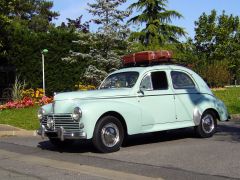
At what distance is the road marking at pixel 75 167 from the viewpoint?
8.01m

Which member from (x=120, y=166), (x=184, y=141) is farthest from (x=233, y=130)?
(x=120, y=166)

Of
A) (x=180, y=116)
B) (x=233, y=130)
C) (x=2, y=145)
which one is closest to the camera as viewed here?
(x=180, y=116)

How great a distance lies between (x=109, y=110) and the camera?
1030 centimetres

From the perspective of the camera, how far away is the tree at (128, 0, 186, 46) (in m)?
31.7

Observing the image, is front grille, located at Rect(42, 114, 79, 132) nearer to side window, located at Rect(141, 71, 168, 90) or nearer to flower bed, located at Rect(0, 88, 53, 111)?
side window, located at Rect(141, 71, 168, 90)

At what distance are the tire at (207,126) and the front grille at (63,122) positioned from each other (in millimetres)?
3241

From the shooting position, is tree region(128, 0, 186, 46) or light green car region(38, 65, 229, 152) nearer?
light green car region(38, 65, 229, 152)

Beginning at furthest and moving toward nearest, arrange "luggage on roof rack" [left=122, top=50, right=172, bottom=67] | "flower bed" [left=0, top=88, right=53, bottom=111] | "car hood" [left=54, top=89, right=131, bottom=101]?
"flower bed" [left=0, top=88, right=53, bottom=111]
"luggage on roof rack" [left=122, top=50, right=172, bottom=67]
"car hood" [left=54, top=89, right=131, bottom=101]

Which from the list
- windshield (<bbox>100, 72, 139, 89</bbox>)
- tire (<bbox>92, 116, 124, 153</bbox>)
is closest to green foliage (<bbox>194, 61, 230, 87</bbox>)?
windshield (<bbox>100, 72, 139, 89</bbox>)

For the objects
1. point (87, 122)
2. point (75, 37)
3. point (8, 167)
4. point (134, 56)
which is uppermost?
point (75, 37)

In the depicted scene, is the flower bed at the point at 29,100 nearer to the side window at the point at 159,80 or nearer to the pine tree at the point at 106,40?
the pine tree at the point at 106,40

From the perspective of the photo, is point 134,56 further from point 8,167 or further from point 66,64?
point 66,64

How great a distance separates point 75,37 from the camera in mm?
24297

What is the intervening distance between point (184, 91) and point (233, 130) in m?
2.28
